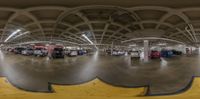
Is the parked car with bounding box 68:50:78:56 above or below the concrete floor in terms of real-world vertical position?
above

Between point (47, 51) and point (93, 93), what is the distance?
0.39 m

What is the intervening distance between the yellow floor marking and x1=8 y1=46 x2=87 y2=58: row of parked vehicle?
189mm

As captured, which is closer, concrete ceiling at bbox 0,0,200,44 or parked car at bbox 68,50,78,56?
concrete ceiling at bbox 0,0,200,44

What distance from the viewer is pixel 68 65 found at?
1.29m

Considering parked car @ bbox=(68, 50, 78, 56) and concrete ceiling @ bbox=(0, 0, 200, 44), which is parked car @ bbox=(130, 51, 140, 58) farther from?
parked car @ bbox=(68, 50, 78, 56)

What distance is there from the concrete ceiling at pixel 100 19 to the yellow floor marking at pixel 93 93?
0.82 ft

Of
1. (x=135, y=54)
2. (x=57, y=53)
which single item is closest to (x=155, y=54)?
(x=135, y=54)

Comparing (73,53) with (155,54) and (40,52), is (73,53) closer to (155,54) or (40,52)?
(40,52)

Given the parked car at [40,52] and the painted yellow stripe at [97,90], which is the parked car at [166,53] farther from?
the parked car at [40,52]

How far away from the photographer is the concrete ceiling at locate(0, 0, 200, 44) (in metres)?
1.04

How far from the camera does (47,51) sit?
4.08ft

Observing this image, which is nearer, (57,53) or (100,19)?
(100,19)

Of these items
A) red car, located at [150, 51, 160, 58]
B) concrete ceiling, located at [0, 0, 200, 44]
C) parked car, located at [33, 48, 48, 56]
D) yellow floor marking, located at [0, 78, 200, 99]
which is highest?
concrete ceiling, located at [0, 0, 200, 44]

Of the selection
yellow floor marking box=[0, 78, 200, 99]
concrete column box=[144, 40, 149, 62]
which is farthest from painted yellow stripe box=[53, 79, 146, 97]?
concrete column box=[144, 40, 149, 62]
